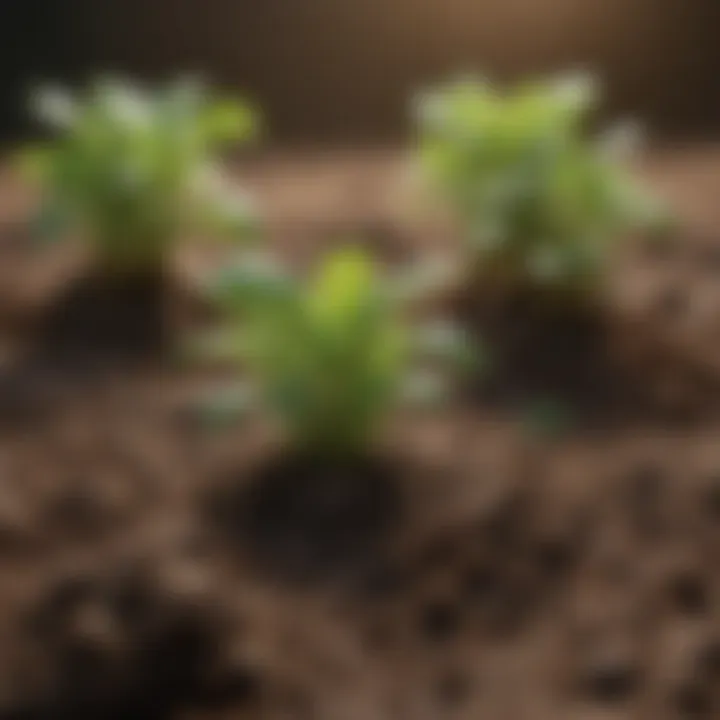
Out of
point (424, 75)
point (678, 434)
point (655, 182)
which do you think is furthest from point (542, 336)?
point (424, 75)

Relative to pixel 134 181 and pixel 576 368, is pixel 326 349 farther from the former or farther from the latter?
pixel 134 181

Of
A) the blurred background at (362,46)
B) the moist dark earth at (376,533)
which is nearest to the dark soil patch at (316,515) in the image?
the moist dark earth at (376,533)

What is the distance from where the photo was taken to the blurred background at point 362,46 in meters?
2.94

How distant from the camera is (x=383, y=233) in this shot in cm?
258

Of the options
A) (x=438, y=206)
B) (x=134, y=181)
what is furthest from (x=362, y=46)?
(x=134, y=181)

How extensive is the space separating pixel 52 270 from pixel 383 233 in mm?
542

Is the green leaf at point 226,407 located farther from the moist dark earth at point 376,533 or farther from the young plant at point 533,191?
the young plant at point 533,191

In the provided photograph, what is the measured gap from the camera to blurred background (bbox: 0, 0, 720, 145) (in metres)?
2.94

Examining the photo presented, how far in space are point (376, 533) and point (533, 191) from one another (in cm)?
66

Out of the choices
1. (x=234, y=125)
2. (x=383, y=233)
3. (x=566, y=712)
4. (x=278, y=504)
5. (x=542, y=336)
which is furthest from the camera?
(x=383, y=233)

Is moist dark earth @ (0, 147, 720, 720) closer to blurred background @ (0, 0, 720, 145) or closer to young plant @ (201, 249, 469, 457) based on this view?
young plant @ (201, 249, 469, 457)

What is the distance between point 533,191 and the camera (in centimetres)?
218

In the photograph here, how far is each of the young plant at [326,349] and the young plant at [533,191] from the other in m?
0.37

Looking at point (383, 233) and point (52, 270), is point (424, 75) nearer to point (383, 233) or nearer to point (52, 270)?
point (383, 233)
